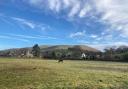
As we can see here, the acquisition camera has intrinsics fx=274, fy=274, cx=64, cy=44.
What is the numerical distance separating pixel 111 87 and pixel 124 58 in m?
120

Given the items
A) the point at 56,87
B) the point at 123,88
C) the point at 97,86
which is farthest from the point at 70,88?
the point at 123,88

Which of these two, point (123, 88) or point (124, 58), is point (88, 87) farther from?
point (124, 58)

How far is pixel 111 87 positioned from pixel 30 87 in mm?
7808

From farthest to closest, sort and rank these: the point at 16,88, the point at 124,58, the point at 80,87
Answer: the point at 124,58, the point at 80,87, the point at 16,88

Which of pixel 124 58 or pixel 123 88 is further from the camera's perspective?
pixel 124 58

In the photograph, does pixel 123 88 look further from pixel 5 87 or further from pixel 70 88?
pixel 5 87

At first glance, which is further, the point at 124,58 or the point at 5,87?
the point at 124,58

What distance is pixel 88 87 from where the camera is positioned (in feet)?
83.8

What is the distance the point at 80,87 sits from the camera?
25.3 meters

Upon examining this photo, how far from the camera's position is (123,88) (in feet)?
84.2

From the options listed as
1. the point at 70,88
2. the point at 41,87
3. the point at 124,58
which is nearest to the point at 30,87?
the point at 41,87

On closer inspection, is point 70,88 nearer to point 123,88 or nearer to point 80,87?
point 80,87

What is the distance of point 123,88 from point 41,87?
25.2 feet

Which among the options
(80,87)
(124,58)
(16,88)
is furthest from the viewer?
(124,58)
